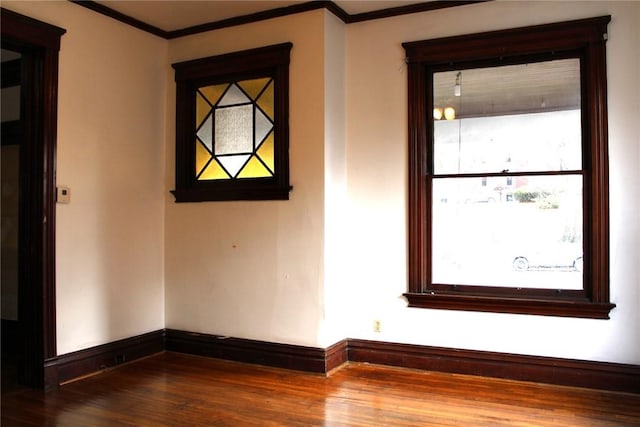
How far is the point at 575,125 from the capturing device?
387 centimetres

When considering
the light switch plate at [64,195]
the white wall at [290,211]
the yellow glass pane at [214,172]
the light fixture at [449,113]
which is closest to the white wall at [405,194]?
the white wall at [290,211]

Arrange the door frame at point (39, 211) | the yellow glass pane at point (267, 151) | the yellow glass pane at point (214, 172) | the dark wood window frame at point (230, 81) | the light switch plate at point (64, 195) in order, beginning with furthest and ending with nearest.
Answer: the yellow glass pane at point (214, 172) < the yellow glass pane at point (267, 151) < the dark wood window frame at point (230, 81) < the light switch plate at point (64, 195) < the door frame at point (39, 211)

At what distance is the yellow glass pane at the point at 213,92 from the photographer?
468 centimetres

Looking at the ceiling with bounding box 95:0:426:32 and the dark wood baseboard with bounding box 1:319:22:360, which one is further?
the dark wood baseboard with bounding box 1:319:22:360

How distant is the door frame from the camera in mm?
3809

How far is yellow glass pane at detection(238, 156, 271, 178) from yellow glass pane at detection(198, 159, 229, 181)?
18 cm

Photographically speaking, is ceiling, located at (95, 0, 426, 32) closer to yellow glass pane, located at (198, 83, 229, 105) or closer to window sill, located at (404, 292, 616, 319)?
yellow glass pane, located at (198, 83, 229, 105)

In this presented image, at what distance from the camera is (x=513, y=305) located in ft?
12.9

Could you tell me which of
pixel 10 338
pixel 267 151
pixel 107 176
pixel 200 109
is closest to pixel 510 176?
pixel 267 151

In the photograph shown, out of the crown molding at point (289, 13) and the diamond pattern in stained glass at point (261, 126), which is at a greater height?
the crown molding at point (289, 13)

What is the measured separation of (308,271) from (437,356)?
1.16 metres

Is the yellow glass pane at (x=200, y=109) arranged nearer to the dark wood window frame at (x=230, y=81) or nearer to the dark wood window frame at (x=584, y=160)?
the dark wood window frame at (x=230, y=81)

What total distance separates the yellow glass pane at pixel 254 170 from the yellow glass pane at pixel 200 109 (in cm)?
64

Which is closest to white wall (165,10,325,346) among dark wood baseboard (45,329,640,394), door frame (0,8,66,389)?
dark wood baseboard (45,329,640,394)
